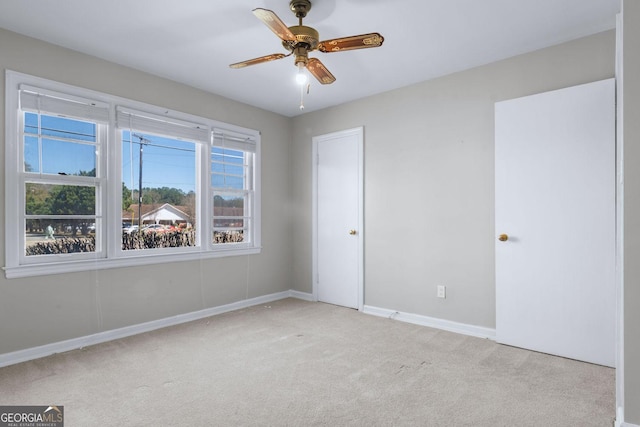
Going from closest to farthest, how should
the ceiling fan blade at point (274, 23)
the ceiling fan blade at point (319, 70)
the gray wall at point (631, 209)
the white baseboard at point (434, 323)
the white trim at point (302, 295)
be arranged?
the gray wall at point (631, 209)
the ceiling fan blade at point (274, 23)
the ceiling fan blade at point (319, 70)
the white baseboard at point (434, 323)
the white trim at point (302, 295)

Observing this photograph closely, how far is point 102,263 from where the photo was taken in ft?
10.4

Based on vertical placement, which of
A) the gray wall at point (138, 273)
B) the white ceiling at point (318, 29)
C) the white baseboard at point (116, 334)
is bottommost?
the white baseboard at point (116, 334)

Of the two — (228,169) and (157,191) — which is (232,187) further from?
(157,191)

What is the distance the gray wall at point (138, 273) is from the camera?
9.02 feet

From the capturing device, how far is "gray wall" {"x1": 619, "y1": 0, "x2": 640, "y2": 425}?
5.40ft

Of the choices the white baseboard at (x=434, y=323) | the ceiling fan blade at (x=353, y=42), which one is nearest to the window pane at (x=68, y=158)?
the ceiling fan blade at (x=353, y=42)

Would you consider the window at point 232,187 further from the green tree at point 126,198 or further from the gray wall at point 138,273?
the green tree at point 126,198

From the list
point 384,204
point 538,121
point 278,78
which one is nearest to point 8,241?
point 278,78

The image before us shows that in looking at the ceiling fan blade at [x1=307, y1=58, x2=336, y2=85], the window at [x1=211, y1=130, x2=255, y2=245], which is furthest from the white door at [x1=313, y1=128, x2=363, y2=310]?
the ceiling fan blade at [x1=307, y1=58, x2=336, y2=85]

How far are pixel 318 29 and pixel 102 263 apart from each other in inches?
106

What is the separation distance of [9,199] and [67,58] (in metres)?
1.25

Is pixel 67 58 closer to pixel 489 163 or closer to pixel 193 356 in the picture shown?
pixel 193 356

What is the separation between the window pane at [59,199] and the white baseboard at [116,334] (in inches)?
42.3

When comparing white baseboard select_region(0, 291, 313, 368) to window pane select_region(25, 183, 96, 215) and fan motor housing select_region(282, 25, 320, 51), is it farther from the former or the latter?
fan motor housing select_region(282, 25, 320, 51)
